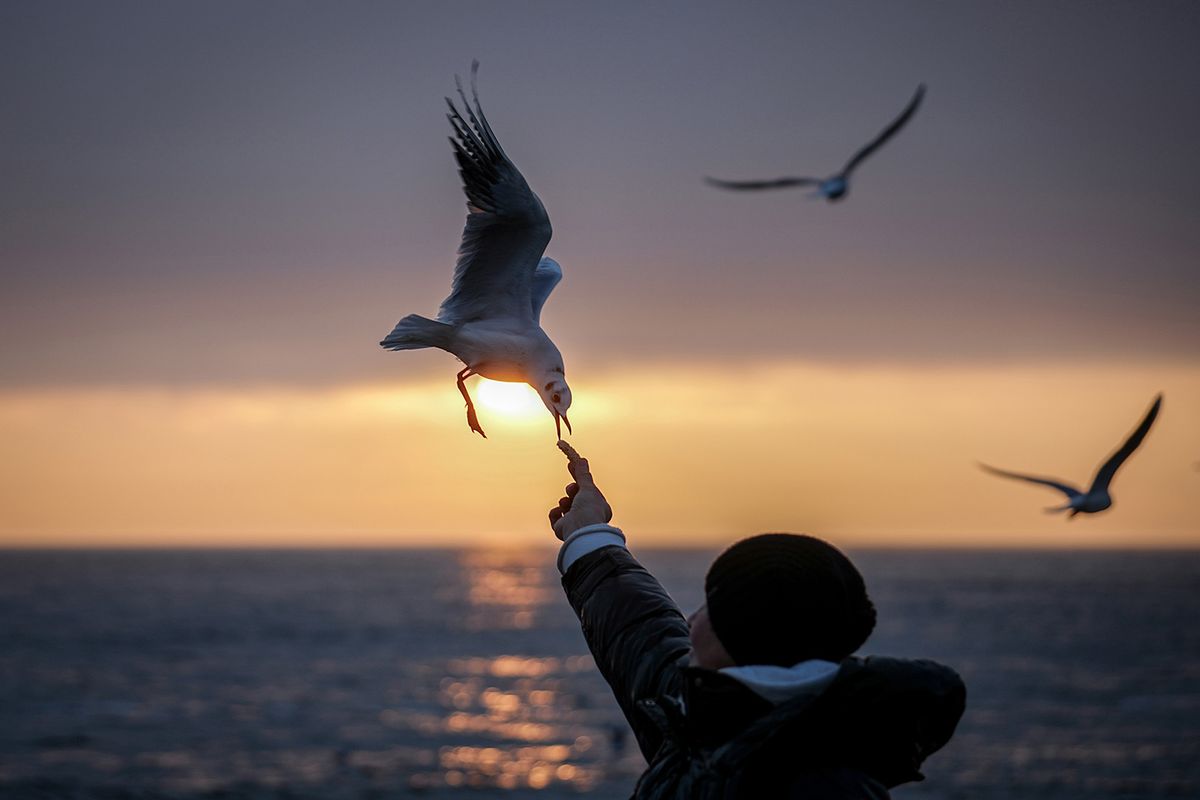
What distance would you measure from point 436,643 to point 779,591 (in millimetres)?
65509

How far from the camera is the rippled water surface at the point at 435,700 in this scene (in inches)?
1155

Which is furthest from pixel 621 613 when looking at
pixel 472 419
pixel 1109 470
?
pixel 1109 470

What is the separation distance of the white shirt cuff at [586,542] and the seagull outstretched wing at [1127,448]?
7.97 m

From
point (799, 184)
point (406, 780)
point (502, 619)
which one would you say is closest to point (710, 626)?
point (799, 184)

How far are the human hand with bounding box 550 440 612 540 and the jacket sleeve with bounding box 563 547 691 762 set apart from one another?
14 cm

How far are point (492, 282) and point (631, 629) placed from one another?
4288 millimetres

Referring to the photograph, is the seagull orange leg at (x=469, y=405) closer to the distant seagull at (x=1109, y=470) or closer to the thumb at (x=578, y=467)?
the thumb at (x=578, y=467)

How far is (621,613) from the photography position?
Result: 2.86 metres

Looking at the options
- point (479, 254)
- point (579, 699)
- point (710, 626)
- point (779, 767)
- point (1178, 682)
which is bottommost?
point (1178, 682)

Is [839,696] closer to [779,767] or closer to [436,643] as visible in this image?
[779,767]

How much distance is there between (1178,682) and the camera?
50469 mm

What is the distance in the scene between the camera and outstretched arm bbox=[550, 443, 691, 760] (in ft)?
8.85

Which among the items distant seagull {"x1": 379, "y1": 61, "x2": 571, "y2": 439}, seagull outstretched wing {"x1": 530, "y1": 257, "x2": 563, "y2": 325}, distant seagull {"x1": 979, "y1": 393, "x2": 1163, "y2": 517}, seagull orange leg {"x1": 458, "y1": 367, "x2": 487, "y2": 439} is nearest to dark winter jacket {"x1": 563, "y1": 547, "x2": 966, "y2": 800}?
seagull orange leg {"x1": 458, "y1": 367, "x2": 487, "y2": 439}

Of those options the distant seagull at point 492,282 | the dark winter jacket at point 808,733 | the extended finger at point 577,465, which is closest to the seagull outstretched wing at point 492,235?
the distant seagull at point 492,282
